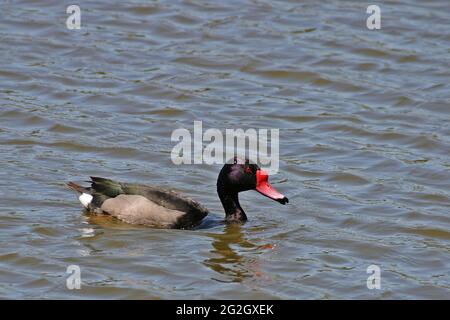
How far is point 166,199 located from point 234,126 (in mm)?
3135

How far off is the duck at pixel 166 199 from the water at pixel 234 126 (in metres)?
0.17

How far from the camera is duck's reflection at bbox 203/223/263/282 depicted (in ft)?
38.9

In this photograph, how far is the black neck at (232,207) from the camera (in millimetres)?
13423

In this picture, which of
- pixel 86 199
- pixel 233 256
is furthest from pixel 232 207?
pixel 86 199

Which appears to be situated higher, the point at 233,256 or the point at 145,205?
the point at 145,205

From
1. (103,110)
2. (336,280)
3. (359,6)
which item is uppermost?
(359,6)

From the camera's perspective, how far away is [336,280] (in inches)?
453

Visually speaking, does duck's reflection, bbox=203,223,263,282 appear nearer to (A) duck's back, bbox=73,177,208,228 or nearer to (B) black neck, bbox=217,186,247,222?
(B) black neck, bbox=217,186,247,222

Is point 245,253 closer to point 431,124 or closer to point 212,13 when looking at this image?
point 431,124

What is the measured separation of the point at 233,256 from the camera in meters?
12.5

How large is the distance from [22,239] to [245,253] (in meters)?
2.30

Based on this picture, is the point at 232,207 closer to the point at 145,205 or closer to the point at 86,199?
the point at 145,205

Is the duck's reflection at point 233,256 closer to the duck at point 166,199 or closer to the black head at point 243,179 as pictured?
the duck at point 166,199

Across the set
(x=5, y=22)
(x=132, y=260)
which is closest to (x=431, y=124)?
(x=132, y=260)
